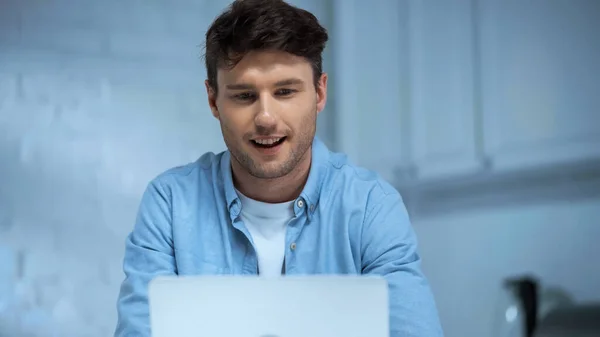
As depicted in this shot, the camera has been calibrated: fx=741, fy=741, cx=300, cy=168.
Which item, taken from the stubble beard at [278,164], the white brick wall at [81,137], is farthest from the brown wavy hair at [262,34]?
the white brick wall at [81,137]

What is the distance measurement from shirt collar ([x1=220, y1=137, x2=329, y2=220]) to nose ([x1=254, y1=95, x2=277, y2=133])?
0.53 ft

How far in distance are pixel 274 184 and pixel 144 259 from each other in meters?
0.29

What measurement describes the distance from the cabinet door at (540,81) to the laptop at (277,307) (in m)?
1.36

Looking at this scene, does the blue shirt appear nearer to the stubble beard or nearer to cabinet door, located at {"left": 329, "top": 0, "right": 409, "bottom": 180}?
the stubble beard

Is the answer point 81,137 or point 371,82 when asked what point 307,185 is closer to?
point 81,137

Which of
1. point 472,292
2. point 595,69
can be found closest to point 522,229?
point 472,292

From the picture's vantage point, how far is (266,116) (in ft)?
4.21

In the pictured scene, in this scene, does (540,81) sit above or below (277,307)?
above

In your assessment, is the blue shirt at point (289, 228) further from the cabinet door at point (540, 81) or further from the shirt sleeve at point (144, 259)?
the cabinet door at point (540, 81)

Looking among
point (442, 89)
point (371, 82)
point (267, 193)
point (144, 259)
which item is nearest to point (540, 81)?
point (442, 89)

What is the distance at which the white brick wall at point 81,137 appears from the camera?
244 cm

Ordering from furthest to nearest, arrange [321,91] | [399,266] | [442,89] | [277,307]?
[442,89]
[321,91]
[399,266]
[277,307]

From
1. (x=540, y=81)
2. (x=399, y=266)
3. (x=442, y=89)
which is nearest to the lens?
(x=399, y=266)

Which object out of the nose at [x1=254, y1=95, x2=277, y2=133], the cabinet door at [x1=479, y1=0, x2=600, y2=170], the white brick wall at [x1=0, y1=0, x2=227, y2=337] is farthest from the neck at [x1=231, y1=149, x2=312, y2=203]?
the white brick wall at [x1=0, y1=0, x2=227, y2=337]
